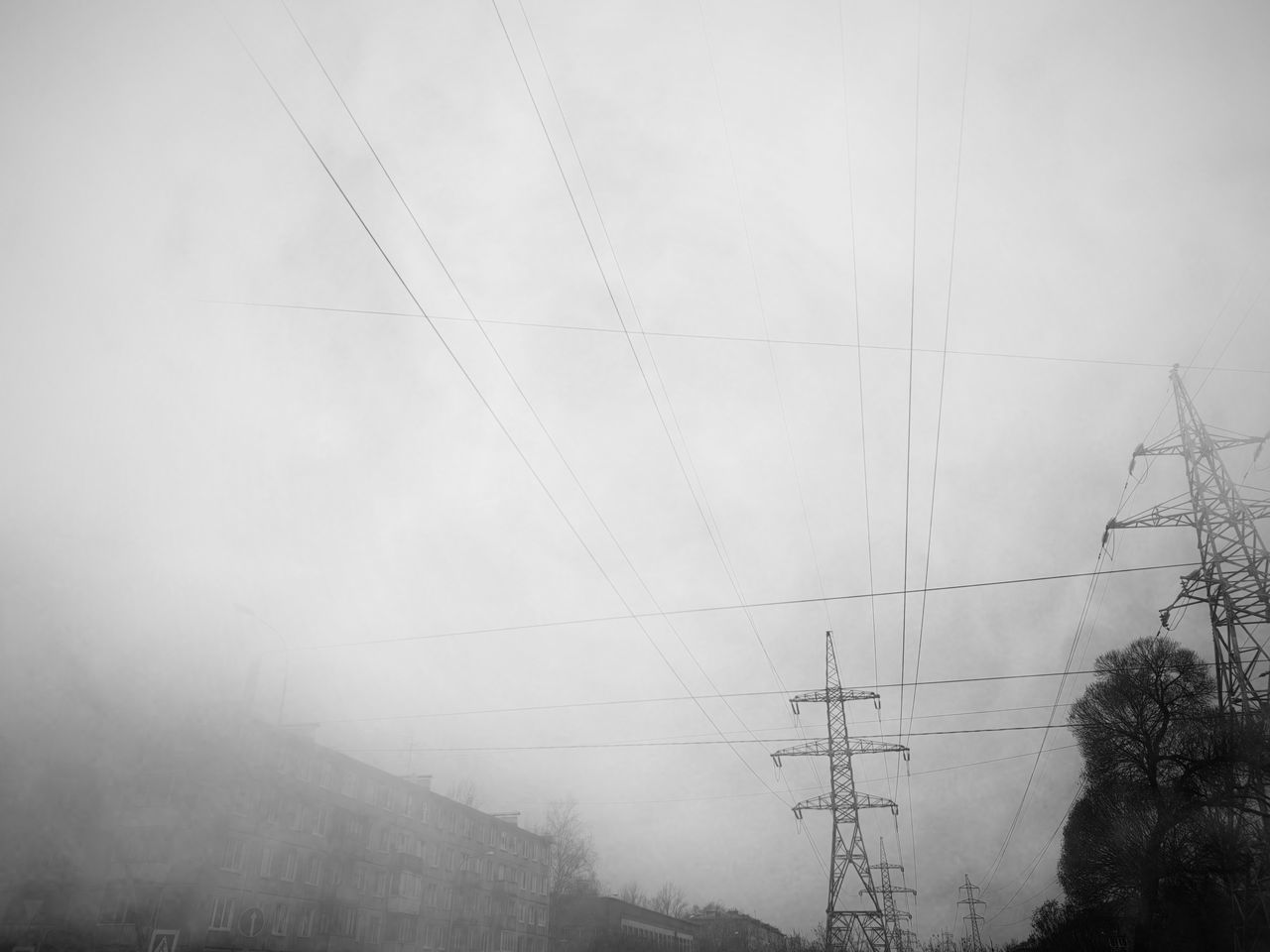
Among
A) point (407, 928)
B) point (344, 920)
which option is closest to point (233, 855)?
point (344, 920)

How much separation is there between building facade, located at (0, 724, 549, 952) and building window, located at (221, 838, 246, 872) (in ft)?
0.27

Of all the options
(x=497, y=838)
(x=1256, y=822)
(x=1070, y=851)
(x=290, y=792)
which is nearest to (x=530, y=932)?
(x=497, y=838)

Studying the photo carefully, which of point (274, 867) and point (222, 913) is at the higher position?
point (274, 867)

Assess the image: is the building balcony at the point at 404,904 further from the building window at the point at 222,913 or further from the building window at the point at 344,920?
the building window at the point at 222,913

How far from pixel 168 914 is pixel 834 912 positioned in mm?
23159

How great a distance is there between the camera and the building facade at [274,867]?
22.9 meters

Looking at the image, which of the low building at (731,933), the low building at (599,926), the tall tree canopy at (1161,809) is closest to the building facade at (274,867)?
the low building at (599,926)

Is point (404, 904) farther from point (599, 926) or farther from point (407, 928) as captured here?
point (599, 926)

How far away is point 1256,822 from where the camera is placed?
79.7 ft

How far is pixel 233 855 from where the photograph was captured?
32031 mm

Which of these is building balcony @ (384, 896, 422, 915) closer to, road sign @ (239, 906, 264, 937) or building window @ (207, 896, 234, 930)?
road sign @ (239, 906, 264, 937)

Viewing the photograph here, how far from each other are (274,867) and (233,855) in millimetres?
2959

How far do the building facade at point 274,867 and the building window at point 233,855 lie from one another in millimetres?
81

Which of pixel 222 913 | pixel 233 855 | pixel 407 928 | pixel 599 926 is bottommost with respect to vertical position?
pixel 599 926
